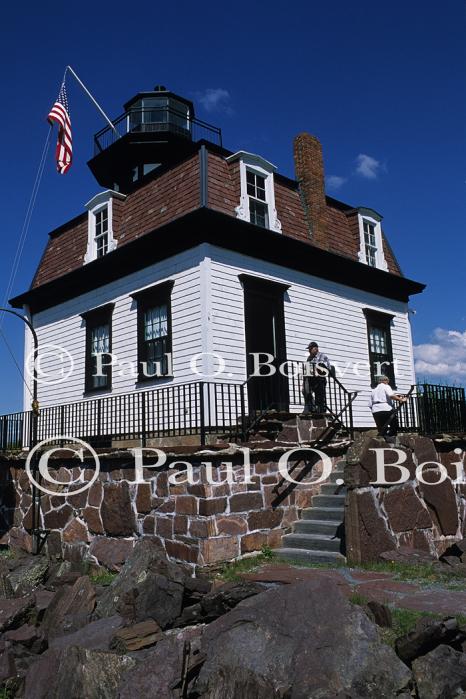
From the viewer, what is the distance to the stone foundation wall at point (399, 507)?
862 cm

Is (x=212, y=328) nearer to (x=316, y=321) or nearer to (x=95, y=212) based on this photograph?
(x=316, y=321)

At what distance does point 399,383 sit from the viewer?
55.0 feet

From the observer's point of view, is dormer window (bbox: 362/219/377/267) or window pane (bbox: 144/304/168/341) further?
dormer window (bbox: 362/219/377/267)

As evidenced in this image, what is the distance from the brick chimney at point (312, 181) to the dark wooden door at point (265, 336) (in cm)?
245

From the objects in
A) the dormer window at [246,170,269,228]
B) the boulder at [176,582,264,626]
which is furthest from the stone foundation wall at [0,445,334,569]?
the dormer window at [246,170,269,228]

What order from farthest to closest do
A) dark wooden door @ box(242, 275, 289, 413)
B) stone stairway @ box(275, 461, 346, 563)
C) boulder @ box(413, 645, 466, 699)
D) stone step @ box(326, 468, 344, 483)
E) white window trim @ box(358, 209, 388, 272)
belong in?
white window trim @ box(358, 209, 388, 272) → dark wooden door @ box(242, 275, 289, 413) → stone step @ box(326, 468, 344, 483) → stone stairway @ box(275, 461, 346, 563) → boulder @ box(413, 645, 466, 699)

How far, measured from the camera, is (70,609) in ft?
23.2

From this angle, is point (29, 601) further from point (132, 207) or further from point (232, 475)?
point (132, 207)

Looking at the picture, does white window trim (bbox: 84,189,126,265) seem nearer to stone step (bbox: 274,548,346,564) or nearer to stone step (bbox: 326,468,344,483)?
stone step (bbox: 326,468,344,483)

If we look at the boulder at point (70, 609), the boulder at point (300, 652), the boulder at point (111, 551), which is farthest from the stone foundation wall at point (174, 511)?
the boulder at point (300, 652)

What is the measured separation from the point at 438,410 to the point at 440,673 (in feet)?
29.7

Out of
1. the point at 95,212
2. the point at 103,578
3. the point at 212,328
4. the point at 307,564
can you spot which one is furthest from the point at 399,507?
the point at 95,212

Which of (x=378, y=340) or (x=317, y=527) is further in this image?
(x=378, y=340)

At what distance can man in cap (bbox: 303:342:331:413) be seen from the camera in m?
12.4
